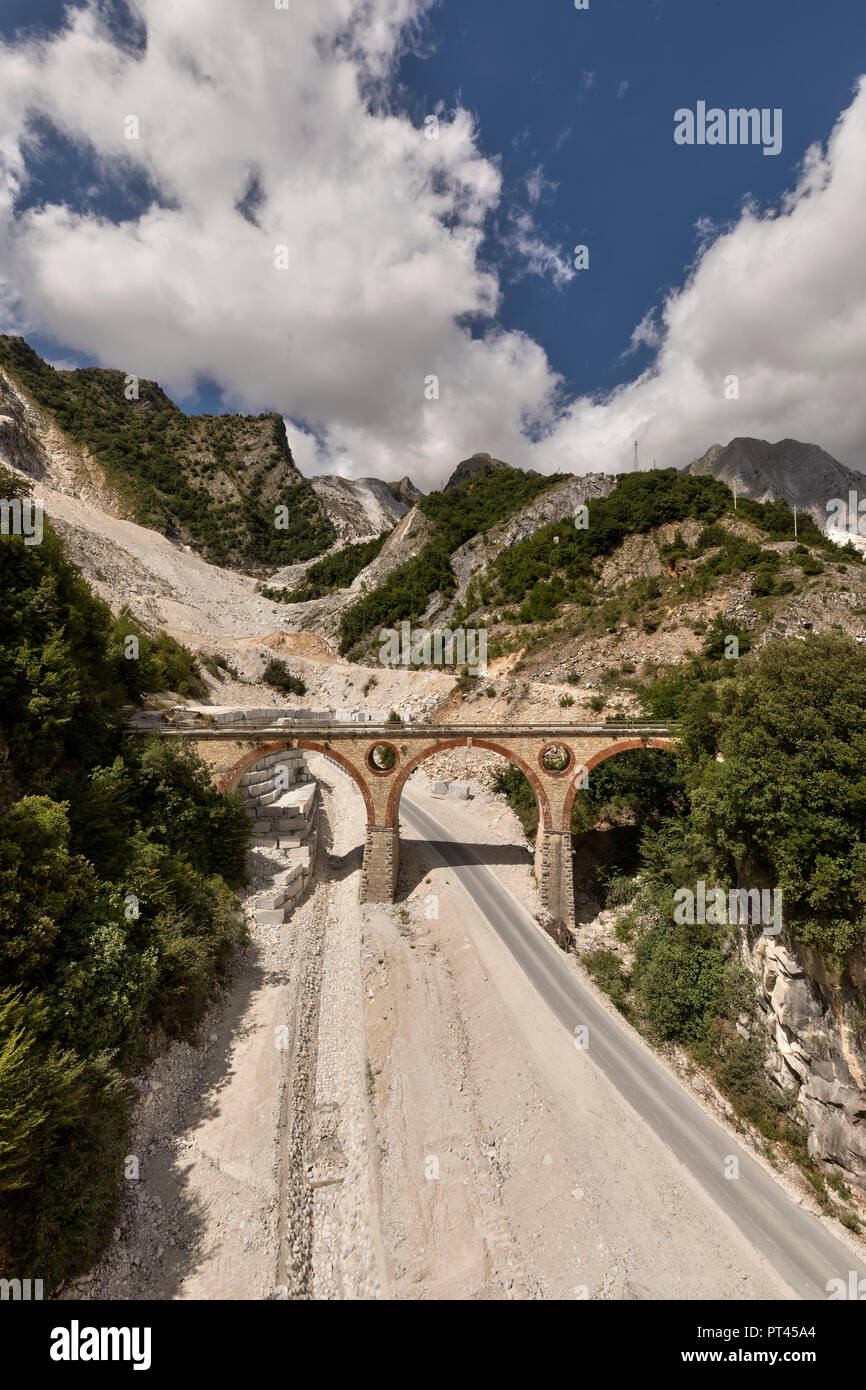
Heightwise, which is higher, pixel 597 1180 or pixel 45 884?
pixel 45 884

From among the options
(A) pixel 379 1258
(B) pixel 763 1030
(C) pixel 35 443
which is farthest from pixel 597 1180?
(C) pixel 35 443

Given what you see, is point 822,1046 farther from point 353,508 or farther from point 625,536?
point 353,508

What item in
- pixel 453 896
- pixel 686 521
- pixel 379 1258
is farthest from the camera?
pixel 686 521

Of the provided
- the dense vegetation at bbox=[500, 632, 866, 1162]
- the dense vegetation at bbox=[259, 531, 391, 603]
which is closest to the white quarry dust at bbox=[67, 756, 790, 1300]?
the dense vegetation at bbox=[500, 632, 866, 1162]

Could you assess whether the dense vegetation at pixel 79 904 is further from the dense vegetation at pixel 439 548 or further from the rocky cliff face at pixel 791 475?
the rocky cliff face at pixel 791 475

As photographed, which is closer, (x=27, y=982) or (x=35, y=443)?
(x=27, y=982)
